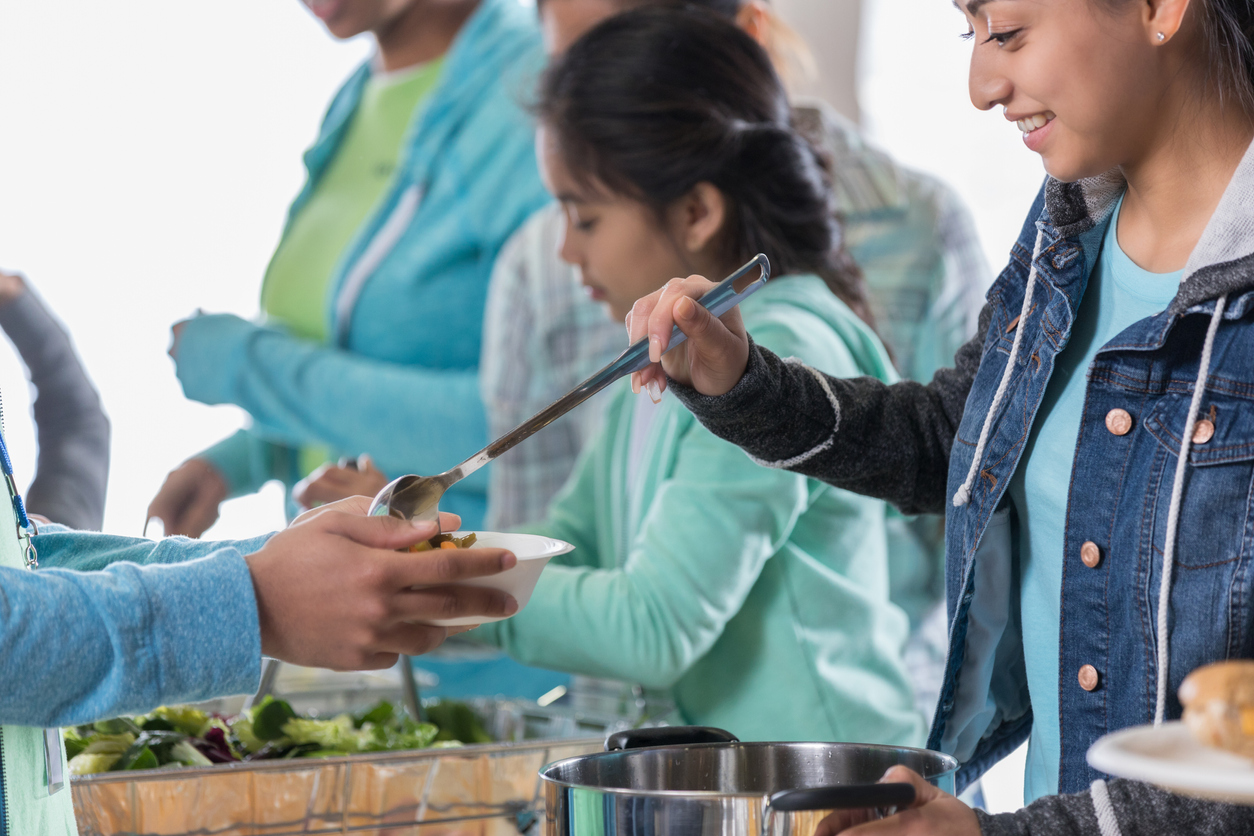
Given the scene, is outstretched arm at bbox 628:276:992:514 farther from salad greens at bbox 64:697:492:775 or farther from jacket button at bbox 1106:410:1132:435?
salad greens at bbox 64:697:492:775

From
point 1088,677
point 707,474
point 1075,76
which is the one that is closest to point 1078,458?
point 1088,677

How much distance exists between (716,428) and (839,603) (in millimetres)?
457

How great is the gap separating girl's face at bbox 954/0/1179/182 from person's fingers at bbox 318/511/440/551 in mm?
496

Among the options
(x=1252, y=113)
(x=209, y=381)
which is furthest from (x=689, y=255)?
(x=209, y=381)

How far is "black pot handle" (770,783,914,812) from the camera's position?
1.87 ft

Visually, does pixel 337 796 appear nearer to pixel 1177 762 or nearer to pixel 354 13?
pixel 1177 762

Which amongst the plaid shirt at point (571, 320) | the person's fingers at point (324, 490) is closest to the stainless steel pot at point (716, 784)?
the person's fingers at point (324, 490)

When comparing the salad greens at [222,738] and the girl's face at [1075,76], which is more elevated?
the girl's face at [1075,76]

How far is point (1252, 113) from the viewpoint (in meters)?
0.80

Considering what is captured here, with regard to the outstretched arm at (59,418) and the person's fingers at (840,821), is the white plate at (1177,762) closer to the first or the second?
the person's fingers at (840,821)

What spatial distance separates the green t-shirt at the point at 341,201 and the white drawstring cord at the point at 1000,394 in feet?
4.98

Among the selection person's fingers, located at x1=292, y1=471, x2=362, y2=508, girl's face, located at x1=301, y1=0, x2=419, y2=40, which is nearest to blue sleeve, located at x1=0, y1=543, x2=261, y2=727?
person's fingers, located at x1=292, y1=471, x2=362, y2=508

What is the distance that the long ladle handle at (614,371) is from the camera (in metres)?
Answer: 0.85

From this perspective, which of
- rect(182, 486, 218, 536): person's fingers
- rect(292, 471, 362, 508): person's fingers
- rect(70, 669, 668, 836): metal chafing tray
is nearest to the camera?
rect(70, 669, 668, 836): metal chafing tray
